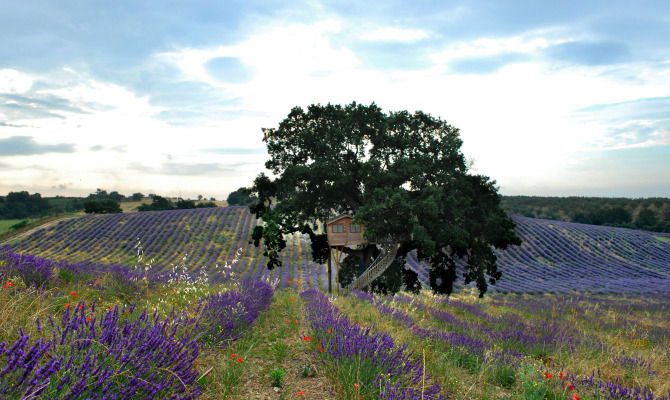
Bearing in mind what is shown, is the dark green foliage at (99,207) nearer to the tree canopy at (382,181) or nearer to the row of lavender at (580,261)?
the row of lavender at (580,261)

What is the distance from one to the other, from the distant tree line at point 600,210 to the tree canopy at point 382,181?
48940 millimetres

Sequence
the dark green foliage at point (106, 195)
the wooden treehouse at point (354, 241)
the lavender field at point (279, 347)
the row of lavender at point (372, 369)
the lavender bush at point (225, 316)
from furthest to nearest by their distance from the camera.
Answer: the dark green foliage at point (106, 195) → the wooden treehouse at point (354, 241) → the lavender bush at point (225, 316) → the row of lavender at point (372, 369) → the lavender field at point (279, 347)

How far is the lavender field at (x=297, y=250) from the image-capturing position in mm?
26125

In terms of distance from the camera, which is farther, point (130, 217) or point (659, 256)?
point (130, 217)

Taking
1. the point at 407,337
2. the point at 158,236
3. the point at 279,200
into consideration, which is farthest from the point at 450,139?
the point at 158,236

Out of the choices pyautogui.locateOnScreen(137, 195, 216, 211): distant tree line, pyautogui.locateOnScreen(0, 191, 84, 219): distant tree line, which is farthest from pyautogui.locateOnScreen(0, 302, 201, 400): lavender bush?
pyautogui.locateOnScreen(0, 191, 84, 219): distant tree line

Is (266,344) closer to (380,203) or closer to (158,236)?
(380,203)

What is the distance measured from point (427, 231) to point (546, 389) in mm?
11275

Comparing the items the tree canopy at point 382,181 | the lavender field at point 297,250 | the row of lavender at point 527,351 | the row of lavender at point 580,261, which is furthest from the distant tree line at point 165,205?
the row of lavender at point 527,351

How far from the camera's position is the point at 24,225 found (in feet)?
147

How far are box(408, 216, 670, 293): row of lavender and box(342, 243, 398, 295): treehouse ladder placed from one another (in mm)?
12157

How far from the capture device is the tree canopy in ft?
47.8

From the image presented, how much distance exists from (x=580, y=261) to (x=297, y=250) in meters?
28.1

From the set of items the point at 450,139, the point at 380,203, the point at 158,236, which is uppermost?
the point at 450,139
